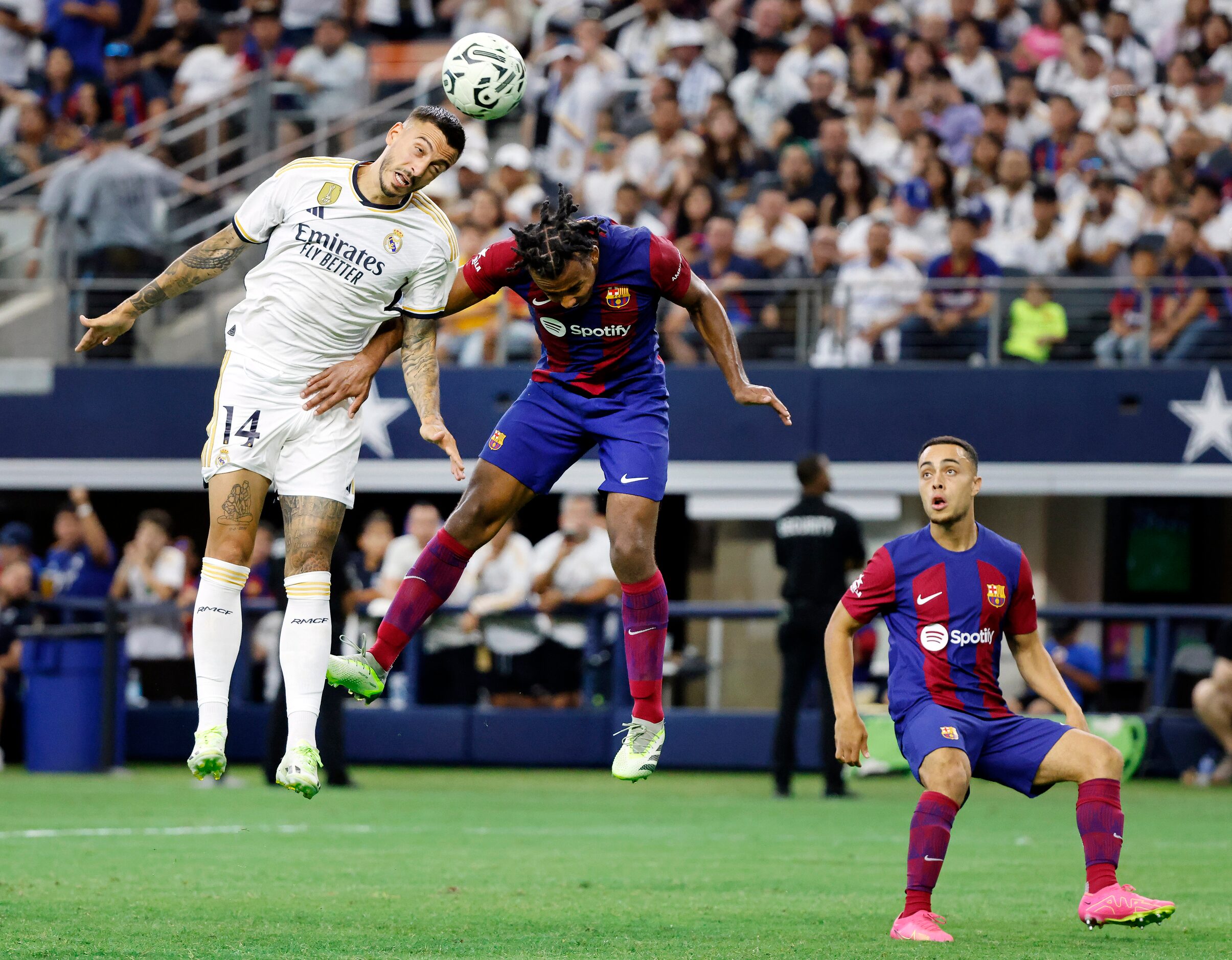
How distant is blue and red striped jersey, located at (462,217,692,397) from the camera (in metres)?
7.70

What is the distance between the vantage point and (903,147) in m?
17.0

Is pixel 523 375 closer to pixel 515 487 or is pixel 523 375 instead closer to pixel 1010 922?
pixel 515 487

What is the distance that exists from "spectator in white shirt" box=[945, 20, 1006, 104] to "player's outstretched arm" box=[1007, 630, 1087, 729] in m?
11.5

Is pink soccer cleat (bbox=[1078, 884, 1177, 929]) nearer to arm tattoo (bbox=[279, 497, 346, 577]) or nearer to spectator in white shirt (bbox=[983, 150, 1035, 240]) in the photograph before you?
arm tattoo (bbox=[279, 497, 346, 577])

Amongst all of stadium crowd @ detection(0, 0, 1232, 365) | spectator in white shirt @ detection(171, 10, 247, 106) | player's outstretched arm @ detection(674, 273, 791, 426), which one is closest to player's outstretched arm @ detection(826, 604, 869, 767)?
player's outstretched arm @ detection(674, 273, 791, 426)

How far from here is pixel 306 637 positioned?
7.61 meters

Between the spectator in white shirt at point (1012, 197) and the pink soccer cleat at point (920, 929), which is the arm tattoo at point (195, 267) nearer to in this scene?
the pink soccer cleat at point (920, 929)

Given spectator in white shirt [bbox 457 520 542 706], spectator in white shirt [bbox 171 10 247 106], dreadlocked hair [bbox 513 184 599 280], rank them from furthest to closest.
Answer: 1. spectator in white shirt [bbox 171 10 247 106]
2. spectator in white shirt [bbox 457 520 542 706]
3. dreadlocked hair [bbox 513 184 599 280]

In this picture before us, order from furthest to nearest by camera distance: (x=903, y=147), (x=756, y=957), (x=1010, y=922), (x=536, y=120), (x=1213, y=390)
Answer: (x=536, y=120), (x=903, y=147), (x=1213, y=390), (x=1010, y=922), (x=756, y=957)

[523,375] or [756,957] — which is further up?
[523,375]

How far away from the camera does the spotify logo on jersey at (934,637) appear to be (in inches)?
279

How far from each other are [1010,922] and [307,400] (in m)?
3.62

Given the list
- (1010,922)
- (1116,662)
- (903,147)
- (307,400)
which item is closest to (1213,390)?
(1116,662)

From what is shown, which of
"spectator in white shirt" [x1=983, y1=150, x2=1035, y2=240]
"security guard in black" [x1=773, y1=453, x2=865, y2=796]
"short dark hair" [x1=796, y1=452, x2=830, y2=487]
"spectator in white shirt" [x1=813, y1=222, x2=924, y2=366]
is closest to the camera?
"short dark hair" [x1=796, y1=452, x2=830, y2=487]
